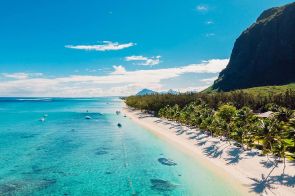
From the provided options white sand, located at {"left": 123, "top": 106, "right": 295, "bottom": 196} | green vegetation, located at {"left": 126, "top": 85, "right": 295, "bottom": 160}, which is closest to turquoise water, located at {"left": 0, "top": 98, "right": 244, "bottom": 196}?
white sand, located at {"left": 123, "top": 106, "right": 295, "bottom": 196}

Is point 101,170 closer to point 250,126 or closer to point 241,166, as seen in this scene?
point 241,166

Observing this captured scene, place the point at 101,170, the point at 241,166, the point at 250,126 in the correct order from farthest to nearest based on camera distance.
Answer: the point at 250,126 < the point at 101,170 < the point at 241,166

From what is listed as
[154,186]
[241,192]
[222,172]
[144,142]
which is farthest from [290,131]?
[144,142]

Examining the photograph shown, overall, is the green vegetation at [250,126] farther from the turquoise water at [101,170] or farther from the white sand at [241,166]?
the turquoise water at [101,170]

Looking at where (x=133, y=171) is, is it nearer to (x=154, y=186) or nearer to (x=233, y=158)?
(x=154, y=186)

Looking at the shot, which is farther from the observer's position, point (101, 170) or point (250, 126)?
point (250, 126)

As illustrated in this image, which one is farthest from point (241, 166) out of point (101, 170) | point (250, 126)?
point (101, 170)

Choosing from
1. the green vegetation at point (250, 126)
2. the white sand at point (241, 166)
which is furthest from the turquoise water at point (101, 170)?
the green vegetation at point (250, 126)

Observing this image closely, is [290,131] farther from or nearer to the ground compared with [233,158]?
farther from the ground
